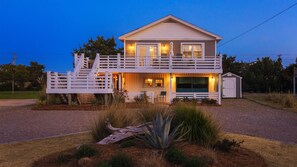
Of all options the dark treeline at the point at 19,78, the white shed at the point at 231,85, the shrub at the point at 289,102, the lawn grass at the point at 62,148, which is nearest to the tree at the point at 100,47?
the dark treeline at the point at 19,78

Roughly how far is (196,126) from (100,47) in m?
43.0

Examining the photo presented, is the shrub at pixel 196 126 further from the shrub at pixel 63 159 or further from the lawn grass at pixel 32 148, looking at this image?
the lawn grass at pixel 32 148

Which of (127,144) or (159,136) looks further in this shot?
(127,144)

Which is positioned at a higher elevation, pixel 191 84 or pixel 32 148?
pixel 191 84

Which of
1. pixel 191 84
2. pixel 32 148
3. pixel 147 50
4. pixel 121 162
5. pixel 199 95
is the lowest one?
pixel 32 148

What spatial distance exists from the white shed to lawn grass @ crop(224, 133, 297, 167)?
75.6ft

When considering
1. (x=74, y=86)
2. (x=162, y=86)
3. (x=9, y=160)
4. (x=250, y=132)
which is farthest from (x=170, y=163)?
(x=162, y=86)

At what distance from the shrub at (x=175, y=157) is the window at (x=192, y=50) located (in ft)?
66.2

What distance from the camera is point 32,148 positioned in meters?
7.35

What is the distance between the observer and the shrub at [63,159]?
5.54m

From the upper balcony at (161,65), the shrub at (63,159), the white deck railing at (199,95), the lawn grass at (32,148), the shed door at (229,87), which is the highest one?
the upper balcony at (161,65)

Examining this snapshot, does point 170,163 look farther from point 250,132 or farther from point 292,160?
point 250,132

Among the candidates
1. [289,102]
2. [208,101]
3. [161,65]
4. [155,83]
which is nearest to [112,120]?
[208,101]

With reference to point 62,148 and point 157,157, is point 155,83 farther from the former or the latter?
point 157,157
